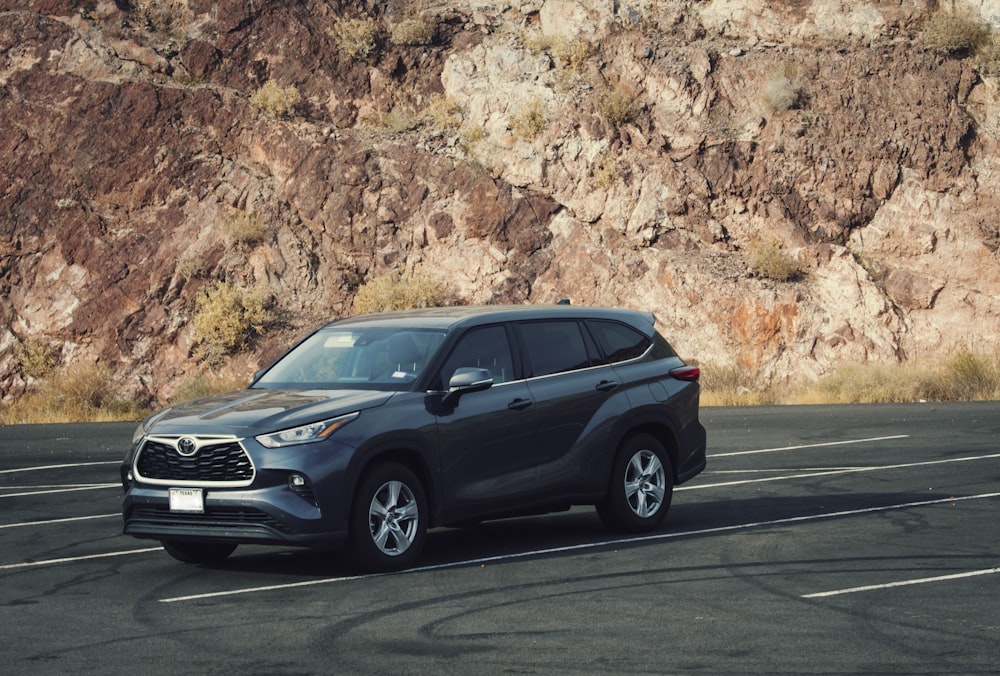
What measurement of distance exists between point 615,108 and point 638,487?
2499 cm

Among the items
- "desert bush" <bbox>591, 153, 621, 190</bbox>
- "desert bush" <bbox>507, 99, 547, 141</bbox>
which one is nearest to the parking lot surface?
"desert bush" <bbox>591, 153, 621, 190</bbox>

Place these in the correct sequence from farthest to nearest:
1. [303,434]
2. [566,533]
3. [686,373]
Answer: [686,373] → [566,533] → [303,434]

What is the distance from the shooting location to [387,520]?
9695mm

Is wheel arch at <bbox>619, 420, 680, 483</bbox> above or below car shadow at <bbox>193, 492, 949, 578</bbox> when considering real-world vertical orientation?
above

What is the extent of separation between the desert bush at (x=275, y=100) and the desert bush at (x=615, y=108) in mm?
7897

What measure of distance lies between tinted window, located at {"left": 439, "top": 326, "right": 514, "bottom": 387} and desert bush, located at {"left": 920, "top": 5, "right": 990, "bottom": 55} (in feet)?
99.4

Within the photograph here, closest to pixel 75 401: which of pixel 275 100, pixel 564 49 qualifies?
pixel 275 100

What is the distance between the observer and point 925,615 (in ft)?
25.9

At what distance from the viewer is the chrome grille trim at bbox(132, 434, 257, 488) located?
30.6 feet

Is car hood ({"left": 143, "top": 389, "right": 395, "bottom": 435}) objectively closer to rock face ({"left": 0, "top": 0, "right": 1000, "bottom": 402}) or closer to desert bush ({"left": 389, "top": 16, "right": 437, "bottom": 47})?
rock face ({"left": 0, "top": 0, "right": 1000, "bottom": 402})

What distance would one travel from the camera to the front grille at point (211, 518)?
30.2 ft

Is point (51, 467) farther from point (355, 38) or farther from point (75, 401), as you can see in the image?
point (355, 38)

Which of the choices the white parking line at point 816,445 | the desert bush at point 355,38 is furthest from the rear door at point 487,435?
the desert bush at point 355,38

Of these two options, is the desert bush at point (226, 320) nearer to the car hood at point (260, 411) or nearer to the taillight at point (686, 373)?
the taillight at point (686, 373)
